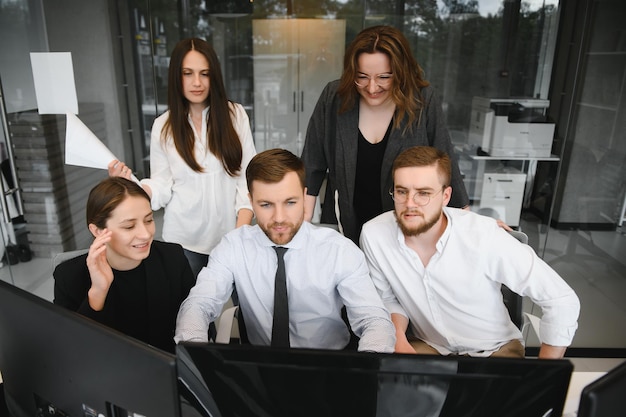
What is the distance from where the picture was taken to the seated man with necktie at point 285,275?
141 cm

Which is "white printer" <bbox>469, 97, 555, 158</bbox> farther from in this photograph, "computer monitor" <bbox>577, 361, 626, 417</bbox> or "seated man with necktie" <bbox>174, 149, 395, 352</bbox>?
"computer monitor" <bbox>577, 361, 626, 417</bbox>

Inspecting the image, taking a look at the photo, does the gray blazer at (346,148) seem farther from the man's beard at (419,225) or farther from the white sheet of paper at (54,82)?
the white sheet of paper at (54,82)

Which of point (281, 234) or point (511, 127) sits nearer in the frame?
point (281, 234)

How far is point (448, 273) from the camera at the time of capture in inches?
61.5

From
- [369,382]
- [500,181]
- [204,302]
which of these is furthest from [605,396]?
[500,181]

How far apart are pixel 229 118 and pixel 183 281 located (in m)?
0.69

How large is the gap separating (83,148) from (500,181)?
3.26m

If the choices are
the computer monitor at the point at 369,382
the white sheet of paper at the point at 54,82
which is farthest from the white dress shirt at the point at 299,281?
the white sheet of paper at the point at 54,82

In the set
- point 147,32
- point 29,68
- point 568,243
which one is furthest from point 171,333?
point 568,243

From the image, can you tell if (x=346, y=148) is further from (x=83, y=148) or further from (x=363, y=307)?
(x=83, y=148)

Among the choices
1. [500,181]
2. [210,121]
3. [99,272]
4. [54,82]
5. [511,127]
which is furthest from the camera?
[500,181]

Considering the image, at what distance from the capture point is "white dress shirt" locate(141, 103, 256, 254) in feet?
6.35

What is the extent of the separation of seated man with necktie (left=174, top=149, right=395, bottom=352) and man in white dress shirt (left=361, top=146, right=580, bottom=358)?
17 cm

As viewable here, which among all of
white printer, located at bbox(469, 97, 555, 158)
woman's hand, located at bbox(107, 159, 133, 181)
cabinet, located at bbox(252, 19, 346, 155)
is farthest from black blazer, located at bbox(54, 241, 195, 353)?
white printer, located at bbox(469, 97, 555, 158)
